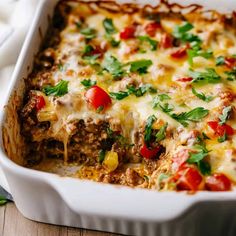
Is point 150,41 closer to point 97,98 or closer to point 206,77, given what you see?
point 206,77

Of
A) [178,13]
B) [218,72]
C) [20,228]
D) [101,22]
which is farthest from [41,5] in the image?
[20,228]

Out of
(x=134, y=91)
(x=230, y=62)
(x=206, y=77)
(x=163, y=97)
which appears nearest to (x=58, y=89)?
(x=134, y=91)

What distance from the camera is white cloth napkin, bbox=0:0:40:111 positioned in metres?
5.13

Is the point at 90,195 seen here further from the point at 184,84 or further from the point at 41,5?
the point at 41,5

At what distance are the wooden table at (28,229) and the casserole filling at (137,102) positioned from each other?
424 mm

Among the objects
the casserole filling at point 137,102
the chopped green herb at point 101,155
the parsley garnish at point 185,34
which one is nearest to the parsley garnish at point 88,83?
the casserole filling at point 137,102

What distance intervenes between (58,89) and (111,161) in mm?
679

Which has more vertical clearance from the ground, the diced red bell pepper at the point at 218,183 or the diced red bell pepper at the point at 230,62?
the diced red bell pepper at the point at 230,62

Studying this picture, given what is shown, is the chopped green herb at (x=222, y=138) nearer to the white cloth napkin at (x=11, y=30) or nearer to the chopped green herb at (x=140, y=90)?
the chopped green herb at (x=140, y=90)

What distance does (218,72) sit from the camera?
4.69 meters

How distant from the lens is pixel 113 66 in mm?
4758

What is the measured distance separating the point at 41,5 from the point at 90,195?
215 cm

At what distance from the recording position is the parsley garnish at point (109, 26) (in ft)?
16.9

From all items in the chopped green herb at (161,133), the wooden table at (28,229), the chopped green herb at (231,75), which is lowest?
the wooden table at (28,229)
